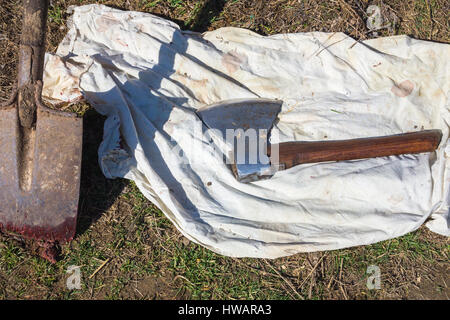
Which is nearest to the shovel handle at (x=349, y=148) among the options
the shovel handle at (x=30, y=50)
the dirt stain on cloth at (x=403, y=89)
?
the dirt stain on cloth at (x=403, y=89)

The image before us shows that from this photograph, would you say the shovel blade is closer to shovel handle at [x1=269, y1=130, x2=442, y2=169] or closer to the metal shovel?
the metal shovel

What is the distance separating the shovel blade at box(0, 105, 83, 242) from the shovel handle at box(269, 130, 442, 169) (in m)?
1.19

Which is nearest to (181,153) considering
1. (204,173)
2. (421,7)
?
(204,173)

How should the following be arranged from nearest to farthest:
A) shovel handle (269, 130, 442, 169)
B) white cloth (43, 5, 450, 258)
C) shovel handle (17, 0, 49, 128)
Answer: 1. shovel handle (17, 0, 49, 128)
2. white cloth (43, 5, 450, 258)
3. shovel handle (269, 130, 442, 169)

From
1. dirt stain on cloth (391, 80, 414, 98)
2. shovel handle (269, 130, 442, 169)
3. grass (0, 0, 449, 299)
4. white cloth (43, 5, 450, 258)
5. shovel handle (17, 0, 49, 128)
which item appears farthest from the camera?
dirt stain on cloth (391, 80, 414, 98)

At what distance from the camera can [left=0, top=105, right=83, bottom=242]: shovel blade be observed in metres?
2.54

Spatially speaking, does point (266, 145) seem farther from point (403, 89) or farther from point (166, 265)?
point (403, 89)

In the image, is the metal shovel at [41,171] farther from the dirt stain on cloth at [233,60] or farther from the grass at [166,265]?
the dirt stain on cloth at [233,60]

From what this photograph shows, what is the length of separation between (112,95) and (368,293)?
1960mm

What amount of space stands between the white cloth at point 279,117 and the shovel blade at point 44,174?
0.91 feet

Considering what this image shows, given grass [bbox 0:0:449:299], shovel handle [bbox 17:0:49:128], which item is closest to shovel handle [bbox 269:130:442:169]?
grass [bbox 0:0:449:299]

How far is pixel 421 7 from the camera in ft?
11.3

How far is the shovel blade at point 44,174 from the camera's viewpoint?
254cm

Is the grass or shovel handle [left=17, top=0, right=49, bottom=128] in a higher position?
shovel handle [left=17, top=0, right=49, bottom=128]
